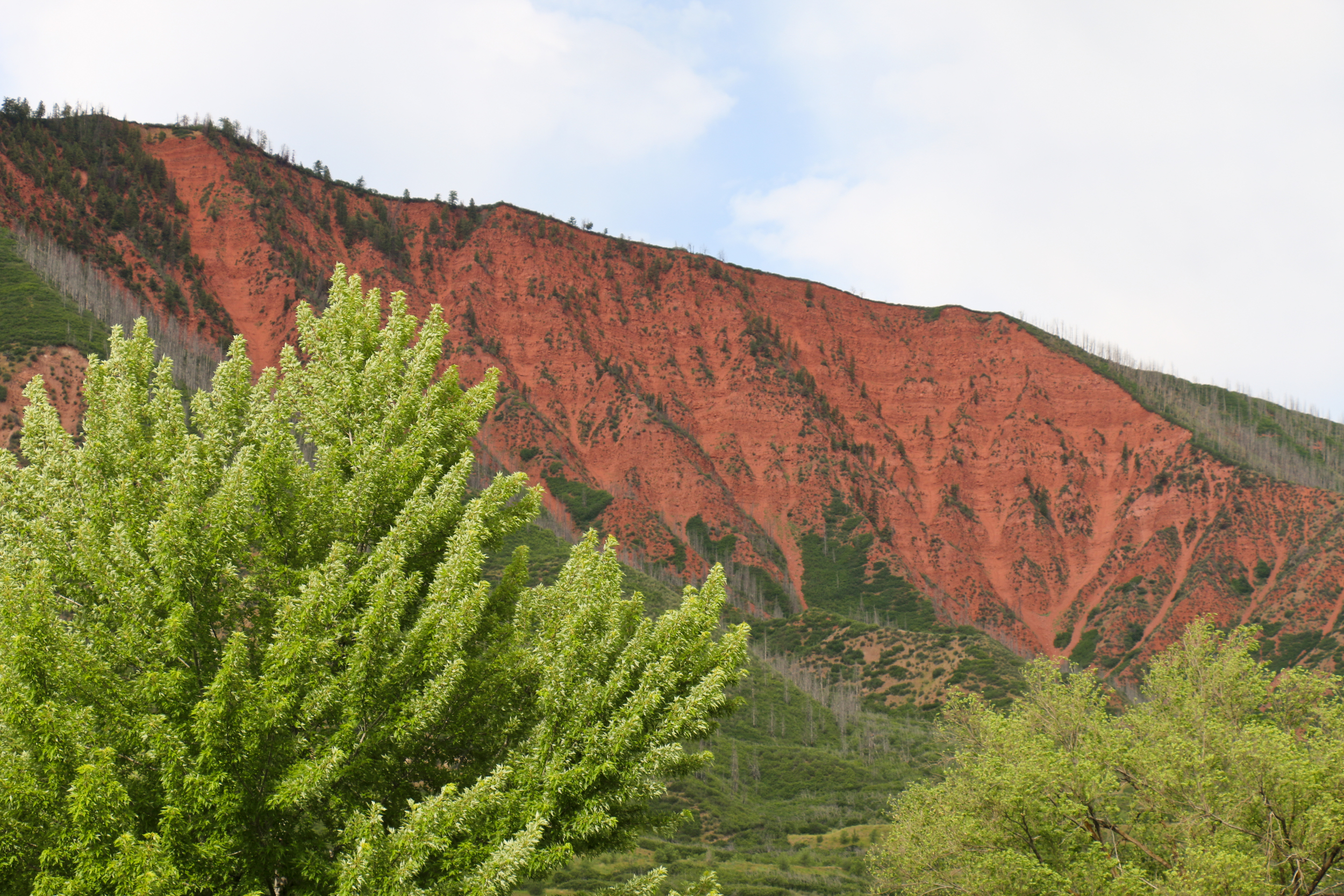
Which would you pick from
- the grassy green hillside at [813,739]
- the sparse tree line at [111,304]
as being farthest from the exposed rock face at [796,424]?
the grassy green hillside at [813,739]

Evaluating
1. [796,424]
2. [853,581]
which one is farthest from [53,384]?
[796,424]

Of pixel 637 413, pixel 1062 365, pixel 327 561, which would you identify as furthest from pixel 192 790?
pixel 1062 365

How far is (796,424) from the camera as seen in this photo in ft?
333

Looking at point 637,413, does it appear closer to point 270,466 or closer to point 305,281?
point 305,281

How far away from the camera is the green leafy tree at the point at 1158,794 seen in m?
16.4

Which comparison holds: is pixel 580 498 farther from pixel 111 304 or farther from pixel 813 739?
pixel 111 304

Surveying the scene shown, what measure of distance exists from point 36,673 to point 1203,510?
97.9m

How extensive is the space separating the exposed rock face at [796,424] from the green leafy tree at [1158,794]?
61491 millimetres

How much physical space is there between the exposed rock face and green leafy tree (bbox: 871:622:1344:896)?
6149 cm

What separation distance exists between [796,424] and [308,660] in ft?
308

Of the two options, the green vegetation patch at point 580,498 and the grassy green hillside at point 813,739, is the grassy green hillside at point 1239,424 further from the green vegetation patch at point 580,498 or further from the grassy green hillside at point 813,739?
the green vegetation patch at point 580,498

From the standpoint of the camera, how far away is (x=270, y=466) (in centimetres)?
1048

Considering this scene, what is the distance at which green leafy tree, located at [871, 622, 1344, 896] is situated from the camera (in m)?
16.4

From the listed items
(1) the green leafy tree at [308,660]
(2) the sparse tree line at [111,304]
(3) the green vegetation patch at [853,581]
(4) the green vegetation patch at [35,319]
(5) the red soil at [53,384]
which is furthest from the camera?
(3) the green vegetation patch at [853,581]
